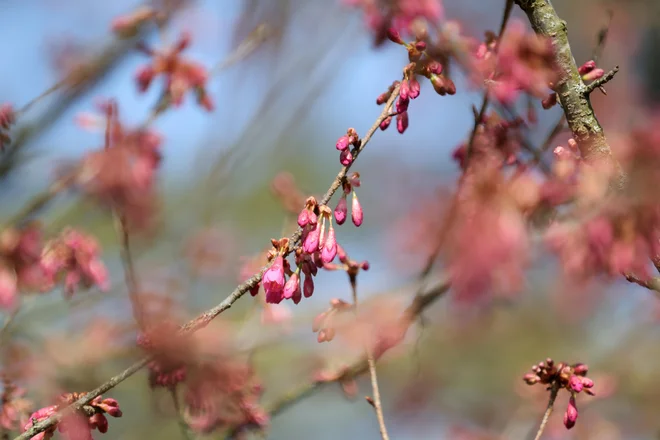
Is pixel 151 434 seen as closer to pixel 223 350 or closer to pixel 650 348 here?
pixel 223 350

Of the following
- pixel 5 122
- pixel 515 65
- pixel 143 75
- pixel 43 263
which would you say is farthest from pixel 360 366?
pixel 143 75

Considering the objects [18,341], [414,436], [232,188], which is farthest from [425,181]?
[414,436]

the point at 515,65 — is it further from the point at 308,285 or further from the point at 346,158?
the point at 308,285

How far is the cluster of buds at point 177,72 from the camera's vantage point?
2480 millimetres

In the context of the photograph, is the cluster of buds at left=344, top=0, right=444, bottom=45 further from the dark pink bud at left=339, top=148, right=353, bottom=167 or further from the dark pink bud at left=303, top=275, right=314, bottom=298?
the dark pink bud at left=303, top=275, right=314, bottom=298

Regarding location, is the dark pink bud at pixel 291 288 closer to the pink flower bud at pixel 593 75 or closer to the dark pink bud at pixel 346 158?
the dark pink bud at pixel 346 158

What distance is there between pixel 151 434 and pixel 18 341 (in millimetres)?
872

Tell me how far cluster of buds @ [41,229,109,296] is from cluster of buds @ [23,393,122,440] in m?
0.88

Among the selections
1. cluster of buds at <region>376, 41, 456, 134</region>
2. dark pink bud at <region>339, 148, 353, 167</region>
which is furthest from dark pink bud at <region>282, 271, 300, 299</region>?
cluster of buds at <region>376, 41, 456, 134</region>

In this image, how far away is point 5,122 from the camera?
1927mm

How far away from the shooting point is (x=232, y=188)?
1.83m

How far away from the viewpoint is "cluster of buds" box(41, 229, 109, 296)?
83.7 inches

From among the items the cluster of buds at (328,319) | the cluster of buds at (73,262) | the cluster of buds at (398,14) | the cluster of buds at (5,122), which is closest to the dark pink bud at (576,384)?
the cluster of buds at (328,319)

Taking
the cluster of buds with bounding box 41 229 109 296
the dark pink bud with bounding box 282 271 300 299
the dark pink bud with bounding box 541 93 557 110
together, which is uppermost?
the cluster of buds with bounding box 41 229 109 296
